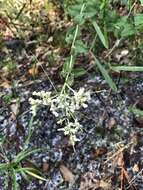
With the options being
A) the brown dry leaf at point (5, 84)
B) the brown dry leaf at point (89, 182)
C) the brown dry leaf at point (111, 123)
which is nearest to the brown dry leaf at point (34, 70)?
the brown dry leaf at point (5, 84)

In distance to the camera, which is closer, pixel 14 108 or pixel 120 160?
pixel 120 160

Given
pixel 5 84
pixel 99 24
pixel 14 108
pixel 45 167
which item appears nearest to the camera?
pixel 99 24

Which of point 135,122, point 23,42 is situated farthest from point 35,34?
point 135,122

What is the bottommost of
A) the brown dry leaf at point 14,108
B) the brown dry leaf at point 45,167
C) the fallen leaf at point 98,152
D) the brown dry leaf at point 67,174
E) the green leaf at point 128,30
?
the brown dry leaf at point 67,174

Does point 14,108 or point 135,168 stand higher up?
point 14,108

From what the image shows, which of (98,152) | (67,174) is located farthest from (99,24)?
(67,174)

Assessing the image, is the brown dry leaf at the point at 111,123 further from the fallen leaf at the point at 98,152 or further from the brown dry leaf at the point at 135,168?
the brown dry leaf at the point at 135,168

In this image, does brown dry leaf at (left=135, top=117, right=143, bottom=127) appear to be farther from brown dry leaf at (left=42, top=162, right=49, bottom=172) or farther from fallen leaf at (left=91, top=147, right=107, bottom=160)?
brown dry leaf at (left=42, top=162, right=49, bottom=172)

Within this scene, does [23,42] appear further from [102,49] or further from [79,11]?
[79,11]

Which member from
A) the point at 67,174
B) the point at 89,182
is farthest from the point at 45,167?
the point at 89,182

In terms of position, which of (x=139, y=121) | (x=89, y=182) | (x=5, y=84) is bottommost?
(x=89, y=182)

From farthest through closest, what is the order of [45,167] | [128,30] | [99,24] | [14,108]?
[14,108] → [45,167] → [99,24] → [128,30]

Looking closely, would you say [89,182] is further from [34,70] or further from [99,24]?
[34,70]
